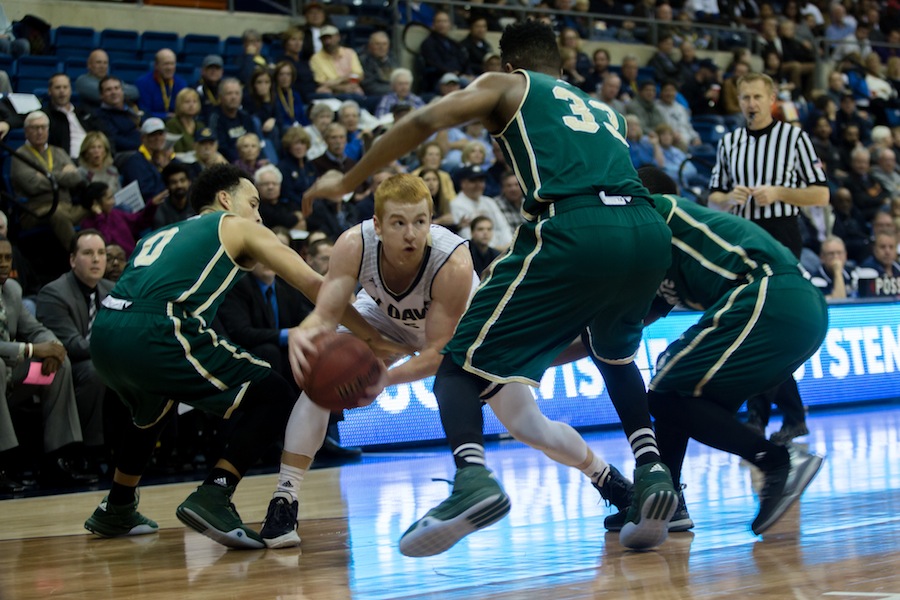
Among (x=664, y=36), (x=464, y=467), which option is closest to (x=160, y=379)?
(x=464, y=467)

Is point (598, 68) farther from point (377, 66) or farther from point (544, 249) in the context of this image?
point (544, 249)

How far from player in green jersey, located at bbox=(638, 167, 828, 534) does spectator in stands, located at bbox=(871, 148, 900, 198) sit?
12.7 meters

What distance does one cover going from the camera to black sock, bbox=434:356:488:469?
3787 mm

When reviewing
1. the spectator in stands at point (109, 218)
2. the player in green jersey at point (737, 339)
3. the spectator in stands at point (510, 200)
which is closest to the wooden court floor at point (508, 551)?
the player in green jersey at point (737, 339)

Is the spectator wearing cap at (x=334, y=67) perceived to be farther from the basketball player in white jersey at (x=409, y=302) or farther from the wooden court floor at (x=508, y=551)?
the basketball player in white jersey at (x=409, y=302)

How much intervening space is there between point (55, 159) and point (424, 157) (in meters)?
3.53

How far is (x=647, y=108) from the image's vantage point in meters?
15.5

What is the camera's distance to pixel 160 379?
483cm

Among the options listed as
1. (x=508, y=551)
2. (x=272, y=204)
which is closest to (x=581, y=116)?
(x=508, y=551)

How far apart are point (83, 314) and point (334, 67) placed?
6.08 metres

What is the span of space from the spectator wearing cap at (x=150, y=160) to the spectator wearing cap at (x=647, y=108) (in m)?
6.81

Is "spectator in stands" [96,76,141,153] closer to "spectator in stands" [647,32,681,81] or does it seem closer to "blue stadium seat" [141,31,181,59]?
"blue stadium seat" [141,31,181,59]

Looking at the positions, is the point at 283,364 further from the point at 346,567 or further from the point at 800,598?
the point at 800,598

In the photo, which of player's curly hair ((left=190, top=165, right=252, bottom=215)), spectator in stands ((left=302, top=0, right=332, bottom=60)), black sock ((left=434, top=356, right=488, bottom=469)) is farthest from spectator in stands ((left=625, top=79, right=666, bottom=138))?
black sock ((left=434, top=356, right=488, bottom=469))
